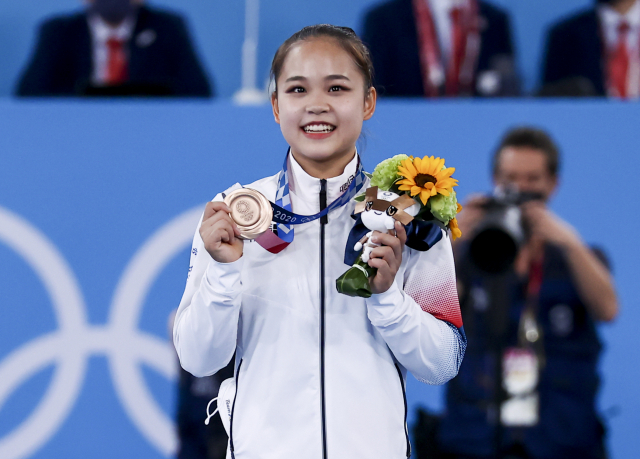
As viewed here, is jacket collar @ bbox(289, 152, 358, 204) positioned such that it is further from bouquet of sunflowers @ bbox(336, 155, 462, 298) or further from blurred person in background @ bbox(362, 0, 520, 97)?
blurred person in background @ bbox(362, 0, 520, 97)

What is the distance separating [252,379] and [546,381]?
69.8 inches

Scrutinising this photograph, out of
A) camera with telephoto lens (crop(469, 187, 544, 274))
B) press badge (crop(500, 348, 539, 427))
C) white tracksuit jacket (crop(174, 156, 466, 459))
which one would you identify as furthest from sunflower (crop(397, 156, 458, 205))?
press badge (crop(500, 348, 539, 427))

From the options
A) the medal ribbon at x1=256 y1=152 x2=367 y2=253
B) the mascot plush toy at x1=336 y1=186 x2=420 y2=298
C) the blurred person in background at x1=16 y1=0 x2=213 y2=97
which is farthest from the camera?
the blurred person in background at x1=16 y1=0 x2=213 y2=97

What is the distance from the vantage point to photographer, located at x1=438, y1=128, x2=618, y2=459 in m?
2.81

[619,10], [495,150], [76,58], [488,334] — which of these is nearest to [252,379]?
[488,334]

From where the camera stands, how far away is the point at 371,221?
4.34 feet

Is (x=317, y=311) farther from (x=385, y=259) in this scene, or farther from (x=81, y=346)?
(x=81, y=346)

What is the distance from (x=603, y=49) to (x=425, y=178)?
8.57 feet

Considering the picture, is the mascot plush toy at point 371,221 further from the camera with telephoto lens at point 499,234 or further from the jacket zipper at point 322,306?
the camera with telephoto lens at point 499,234

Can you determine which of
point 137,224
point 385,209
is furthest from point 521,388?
point 385,209

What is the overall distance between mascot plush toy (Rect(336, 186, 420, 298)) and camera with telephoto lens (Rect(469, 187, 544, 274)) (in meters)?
1.23

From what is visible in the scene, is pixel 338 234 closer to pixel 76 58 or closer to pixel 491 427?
pixel 491 427

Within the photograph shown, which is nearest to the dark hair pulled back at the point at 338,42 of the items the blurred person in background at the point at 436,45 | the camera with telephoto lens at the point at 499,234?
the camera with telephoto lens at the point at 499,234

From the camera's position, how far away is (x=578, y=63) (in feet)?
11.7
